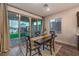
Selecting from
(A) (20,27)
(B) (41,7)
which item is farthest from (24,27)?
(B) (41,7)

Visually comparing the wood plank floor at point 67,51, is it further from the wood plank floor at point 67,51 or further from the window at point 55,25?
the window at point 55,25

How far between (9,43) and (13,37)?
13 cm

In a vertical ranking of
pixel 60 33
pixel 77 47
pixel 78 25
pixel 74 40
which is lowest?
pixel 77 47

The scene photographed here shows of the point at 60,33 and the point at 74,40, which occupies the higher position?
the point at 60,33

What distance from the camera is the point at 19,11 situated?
1.69 meters

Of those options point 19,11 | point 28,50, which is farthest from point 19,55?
point 19,11

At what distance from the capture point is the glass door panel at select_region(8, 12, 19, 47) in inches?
65.8

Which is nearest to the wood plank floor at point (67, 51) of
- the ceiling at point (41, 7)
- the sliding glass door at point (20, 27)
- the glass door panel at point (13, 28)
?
the sliding glass door at point (20, 27)

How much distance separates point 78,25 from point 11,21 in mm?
1246

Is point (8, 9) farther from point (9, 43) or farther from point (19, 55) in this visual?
point (19, 55)

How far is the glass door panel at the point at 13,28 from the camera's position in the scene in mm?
1671

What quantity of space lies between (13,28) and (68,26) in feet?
3.42

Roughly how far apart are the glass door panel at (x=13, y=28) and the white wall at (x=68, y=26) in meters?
0.59

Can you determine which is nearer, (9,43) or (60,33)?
(9,43)
